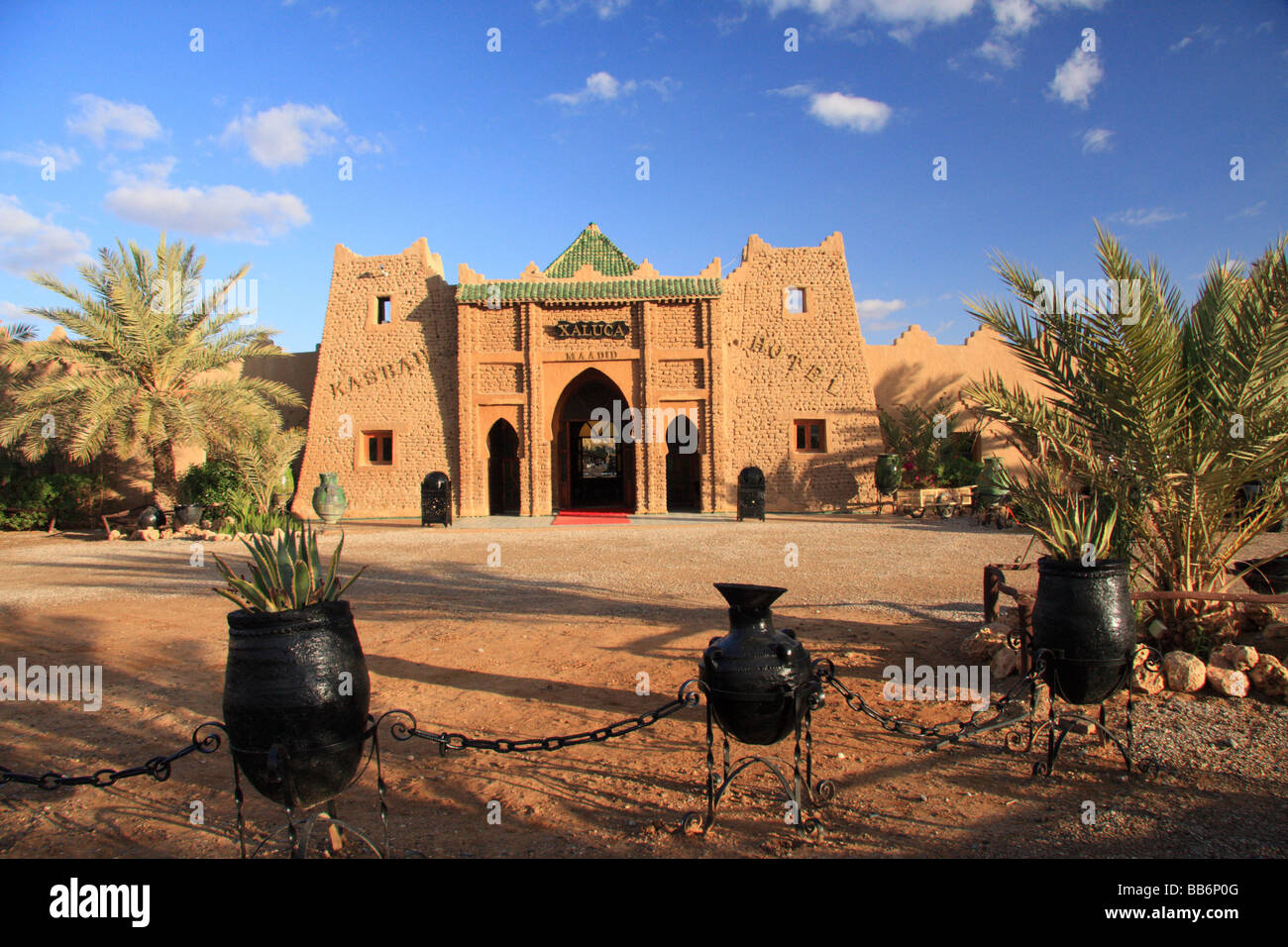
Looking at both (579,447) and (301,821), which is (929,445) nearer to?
(579,447)

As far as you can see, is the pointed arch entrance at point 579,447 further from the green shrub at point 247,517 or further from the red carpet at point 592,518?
the green shrub at point 247,517

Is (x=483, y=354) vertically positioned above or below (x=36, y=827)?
above

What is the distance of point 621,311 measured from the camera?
64.4 feet

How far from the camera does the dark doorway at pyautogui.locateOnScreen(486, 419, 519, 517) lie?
21.4m

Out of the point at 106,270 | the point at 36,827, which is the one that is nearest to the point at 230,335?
the point at 106,270

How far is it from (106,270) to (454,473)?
8819 millimetres

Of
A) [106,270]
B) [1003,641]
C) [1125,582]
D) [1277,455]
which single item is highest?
[106,270]

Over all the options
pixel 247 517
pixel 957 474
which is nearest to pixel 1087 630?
pixel 247 517

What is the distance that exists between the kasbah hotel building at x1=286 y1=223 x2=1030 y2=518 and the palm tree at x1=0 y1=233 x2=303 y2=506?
146 inches

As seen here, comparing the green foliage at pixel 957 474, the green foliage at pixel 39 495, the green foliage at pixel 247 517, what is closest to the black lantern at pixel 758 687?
the green foliage at pixel 247 517

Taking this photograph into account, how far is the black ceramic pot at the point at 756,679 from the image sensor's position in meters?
3.14
